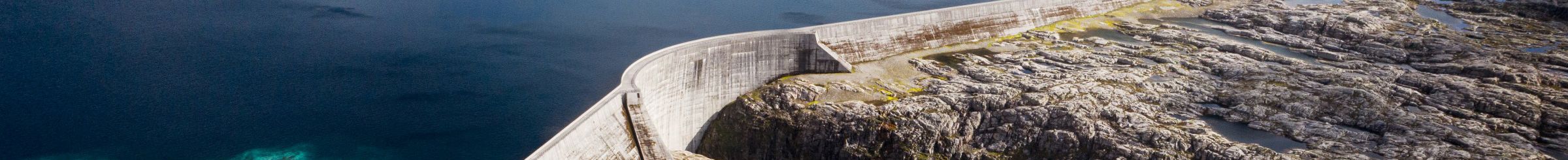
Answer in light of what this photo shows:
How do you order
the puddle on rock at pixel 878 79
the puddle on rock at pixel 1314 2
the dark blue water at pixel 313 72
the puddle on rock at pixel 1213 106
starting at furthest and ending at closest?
the puddle on rock at pixel 1314 2
the puddle on rock at pixel 878 79
the puddle on rock at pixel 1213 106
the dark blue water at pixel 313 72

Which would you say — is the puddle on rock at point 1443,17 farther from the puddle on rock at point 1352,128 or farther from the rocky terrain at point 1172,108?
the puddle on rock at point 1352,128

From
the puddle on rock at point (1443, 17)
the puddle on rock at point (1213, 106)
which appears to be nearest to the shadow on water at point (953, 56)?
the puddle on rock at point (1213, 106)

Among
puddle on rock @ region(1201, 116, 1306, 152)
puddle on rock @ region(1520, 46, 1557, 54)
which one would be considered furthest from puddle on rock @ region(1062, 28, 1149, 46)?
puddle on rock @ region(1520, 46, 1557, 54)

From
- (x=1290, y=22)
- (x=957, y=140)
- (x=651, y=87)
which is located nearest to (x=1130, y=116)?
(x=957, y=140)

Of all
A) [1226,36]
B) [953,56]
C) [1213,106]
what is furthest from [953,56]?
[1226,36]

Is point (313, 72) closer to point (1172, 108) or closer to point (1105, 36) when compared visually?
point (1172, 108)

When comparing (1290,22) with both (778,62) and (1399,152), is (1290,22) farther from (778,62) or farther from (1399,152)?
(778,62)
